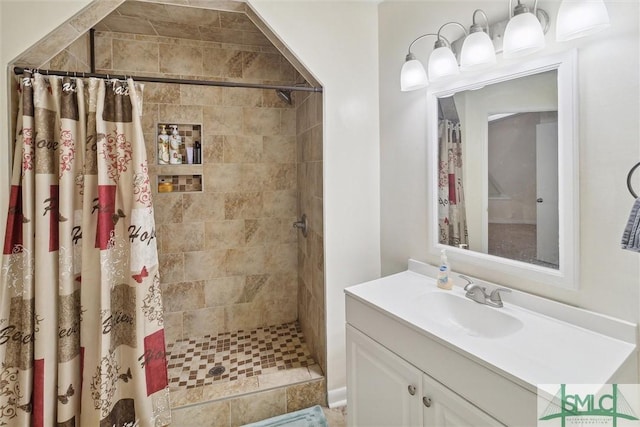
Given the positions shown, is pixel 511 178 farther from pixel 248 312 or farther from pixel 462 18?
pixel 248 312

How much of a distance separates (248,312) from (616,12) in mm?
2833

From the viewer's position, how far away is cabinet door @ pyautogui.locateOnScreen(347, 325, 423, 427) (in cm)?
120

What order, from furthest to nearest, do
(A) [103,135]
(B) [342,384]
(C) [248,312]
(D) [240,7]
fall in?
(C) [248,312]
(B) [342,384]
(D) [240,7]
(A) [103,135]

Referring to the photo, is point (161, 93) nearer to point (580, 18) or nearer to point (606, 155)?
point (580, 18)

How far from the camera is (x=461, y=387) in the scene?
1.01 meters

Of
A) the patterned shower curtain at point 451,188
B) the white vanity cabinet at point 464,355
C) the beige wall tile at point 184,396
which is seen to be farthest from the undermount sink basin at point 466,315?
the beige wall tile at point 184,396

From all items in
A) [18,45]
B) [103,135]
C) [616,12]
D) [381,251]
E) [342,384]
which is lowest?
[342,384]

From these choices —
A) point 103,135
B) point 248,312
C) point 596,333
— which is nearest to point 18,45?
point 103,135

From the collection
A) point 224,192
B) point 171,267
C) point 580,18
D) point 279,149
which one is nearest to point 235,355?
point 171,267

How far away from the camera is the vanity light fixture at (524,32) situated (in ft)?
3.67

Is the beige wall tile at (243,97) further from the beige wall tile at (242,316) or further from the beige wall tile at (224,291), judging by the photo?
the beige wall tile at (242,316)

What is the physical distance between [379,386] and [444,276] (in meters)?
0.59

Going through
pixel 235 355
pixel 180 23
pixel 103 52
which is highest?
pixel 180 23

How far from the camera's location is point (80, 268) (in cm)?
151
